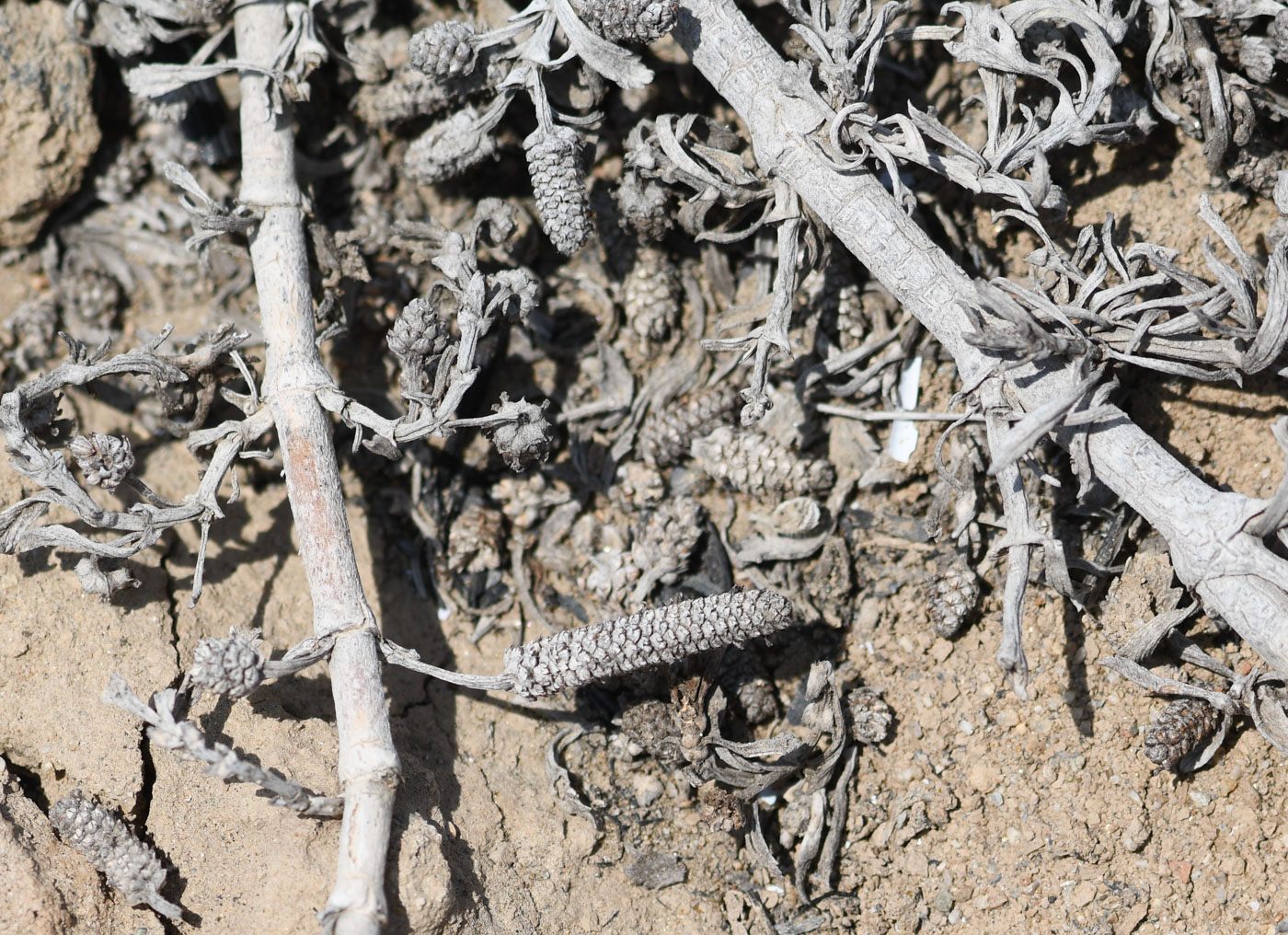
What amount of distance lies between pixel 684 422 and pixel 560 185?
703 mm

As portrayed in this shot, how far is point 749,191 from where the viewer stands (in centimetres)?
240

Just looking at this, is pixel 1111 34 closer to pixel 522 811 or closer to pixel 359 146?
pixel 359 146

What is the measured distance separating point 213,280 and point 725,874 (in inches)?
90.7

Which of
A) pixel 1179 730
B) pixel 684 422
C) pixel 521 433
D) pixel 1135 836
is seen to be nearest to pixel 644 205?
pixel 684 422

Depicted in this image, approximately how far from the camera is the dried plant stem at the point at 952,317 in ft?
6.32

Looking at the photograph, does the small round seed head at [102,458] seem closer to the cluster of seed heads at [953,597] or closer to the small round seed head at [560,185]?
the small round seed head at [560,185]

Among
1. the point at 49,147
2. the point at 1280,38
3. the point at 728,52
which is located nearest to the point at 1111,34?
the point at 1280,38

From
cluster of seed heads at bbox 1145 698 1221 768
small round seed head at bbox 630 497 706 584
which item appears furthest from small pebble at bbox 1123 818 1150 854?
small round seed head at bbox 630 497 706 584

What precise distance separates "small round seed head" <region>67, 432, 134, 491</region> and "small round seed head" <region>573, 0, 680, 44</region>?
151cm

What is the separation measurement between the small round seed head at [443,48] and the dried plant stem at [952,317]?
0.56 meters

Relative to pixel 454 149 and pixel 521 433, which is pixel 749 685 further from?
pixel 454 149

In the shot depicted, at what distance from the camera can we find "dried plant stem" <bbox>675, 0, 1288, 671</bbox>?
6.32 feet

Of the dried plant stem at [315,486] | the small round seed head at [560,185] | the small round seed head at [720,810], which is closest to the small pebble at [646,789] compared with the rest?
the small round seed head at [720,810]

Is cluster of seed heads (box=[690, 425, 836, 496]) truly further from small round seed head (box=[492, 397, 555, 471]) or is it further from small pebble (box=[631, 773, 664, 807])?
small pebble (box=[631, 773, 664, 807])
